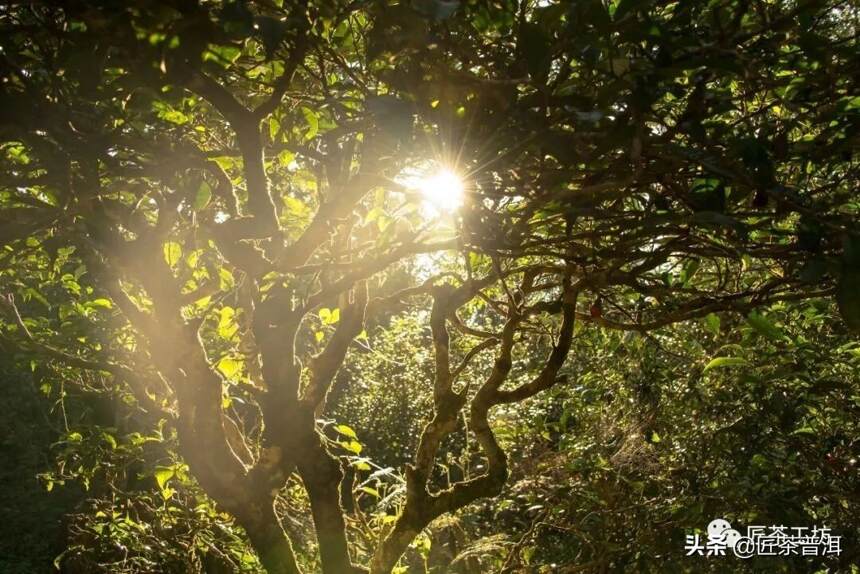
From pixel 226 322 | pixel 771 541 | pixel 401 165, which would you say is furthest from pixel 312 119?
pixel 771 541

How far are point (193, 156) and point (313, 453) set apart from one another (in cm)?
121

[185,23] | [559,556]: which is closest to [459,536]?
[559,556]

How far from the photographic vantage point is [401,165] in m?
2.23

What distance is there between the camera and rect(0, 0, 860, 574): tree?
1445 mm

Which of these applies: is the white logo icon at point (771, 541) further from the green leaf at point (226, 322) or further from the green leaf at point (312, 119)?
the green leaf at point (312, 119)

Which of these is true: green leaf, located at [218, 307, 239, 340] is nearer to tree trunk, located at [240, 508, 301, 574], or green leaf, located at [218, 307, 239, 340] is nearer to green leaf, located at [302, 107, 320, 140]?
tree trunk, located at [240, 508, 301, 574]

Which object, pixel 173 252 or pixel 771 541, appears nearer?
pixel 173 252

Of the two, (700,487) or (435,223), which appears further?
(700,487)

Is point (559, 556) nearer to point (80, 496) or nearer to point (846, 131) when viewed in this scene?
point (846, 131)

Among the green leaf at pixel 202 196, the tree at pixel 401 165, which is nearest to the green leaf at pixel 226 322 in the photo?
the tree at pixel 401 165

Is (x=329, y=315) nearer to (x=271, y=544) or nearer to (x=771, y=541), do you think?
(x=271, y=544)

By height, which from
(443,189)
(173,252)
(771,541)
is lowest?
(771,541)

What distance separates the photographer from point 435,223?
269cm

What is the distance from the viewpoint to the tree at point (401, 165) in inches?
56.9
